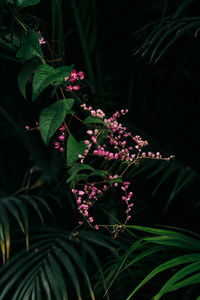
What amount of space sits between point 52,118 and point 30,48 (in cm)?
11

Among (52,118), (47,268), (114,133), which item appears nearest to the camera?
(52,118)

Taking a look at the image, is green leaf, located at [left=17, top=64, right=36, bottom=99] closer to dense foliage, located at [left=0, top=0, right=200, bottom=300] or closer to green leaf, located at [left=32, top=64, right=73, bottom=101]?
green leaf, located at [left=32, top=64, right=73, bottom=101]

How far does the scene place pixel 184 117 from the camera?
135 centimetres

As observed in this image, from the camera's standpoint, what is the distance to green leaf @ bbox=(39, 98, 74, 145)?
0.51 m

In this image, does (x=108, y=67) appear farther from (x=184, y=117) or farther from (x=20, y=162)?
(x=20, y=162)

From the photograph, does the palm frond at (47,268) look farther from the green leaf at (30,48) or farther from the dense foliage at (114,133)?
the green leaf at (30,48)

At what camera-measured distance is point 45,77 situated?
21.0 inches

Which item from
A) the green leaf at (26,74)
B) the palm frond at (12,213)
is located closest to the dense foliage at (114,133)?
the palm frond at (12,213)

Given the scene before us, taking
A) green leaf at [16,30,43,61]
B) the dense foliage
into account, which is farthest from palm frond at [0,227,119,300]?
green leaf at [16,30,43,61]

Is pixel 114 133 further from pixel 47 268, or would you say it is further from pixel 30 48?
pixel 30 48

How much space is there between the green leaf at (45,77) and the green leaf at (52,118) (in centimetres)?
3

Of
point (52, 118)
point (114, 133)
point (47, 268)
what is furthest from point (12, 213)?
point (52, 118)

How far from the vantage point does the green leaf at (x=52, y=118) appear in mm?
512

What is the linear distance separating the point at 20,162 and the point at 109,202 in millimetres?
445
